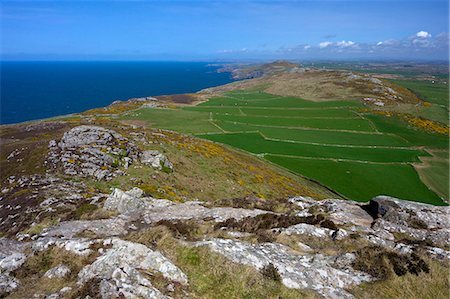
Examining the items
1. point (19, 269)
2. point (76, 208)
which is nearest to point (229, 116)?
point (76, 208)

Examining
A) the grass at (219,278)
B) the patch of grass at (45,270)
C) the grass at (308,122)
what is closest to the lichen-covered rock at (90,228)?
the patch of grass at (45,270)

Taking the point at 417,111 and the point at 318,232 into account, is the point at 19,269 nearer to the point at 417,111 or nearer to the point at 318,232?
the point at 318,232

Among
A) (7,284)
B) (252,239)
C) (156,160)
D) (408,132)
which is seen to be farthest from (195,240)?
(408,132)

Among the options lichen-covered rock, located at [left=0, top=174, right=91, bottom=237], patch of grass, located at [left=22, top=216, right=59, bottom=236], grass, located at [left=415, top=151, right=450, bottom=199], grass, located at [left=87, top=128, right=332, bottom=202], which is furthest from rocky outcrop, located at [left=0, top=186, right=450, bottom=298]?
grass, located at [left=415, top=151, right=450, bottom=199]

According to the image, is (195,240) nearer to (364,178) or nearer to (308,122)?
(364,178)

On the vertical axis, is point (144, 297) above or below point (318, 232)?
above

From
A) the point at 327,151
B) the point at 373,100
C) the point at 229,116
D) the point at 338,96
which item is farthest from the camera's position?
the point at 338,96

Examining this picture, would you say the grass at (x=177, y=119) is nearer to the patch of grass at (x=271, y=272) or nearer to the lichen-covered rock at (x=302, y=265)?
the lichen-covered rock at (x=302, y=265)
